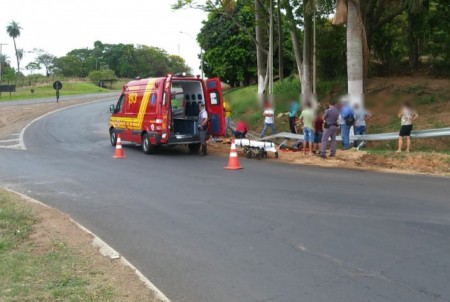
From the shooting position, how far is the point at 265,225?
740 centimetres

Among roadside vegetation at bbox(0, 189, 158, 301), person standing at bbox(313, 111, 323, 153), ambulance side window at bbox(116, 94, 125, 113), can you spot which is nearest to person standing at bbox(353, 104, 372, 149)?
person standing at bbox(313, 111, 323, 153)

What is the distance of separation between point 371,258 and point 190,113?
12521mm

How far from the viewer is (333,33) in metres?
23.7

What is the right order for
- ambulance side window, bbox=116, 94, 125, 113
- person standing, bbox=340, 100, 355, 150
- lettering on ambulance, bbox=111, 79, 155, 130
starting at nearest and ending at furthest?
person standing, bbox=340, 100, 355, 150, lettering on ambulance, bbox=111, 79, 155, 130, ambulance side window, bbox=116, 94, 125, 113

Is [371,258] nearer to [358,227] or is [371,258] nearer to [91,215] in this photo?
[358,227]

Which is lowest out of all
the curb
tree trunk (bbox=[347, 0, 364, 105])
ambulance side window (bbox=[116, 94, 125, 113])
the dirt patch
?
the curb

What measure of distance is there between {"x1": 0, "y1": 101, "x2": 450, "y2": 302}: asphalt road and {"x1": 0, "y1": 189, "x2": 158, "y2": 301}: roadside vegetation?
0.50m

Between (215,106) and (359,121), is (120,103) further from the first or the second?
(359,121)

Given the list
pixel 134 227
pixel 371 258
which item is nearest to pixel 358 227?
pixel 371 258

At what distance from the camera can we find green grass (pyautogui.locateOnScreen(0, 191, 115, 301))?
15.2 ft

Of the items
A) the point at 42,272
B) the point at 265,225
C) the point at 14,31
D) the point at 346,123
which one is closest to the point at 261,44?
the point at 346,123

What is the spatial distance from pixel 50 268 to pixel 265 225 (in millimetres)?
→ 3123

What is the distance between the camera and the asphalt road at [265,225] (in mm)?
5078

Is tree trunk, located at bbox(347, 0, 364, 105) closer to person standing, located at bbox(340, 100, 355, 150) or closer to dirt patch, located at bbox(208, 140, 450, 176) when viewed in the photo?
person standing, located at bbox(340, 100, 355, 150)
